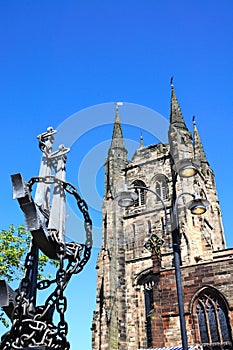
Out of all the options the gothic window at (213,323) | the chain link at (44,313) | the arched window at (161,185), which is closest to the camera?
the chain link at (44,313)

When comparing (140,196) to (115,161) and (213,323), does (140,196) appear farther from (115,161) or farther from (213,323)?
(213,323)

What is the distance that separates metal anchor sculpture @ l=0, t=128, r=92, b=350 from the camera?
188 inches

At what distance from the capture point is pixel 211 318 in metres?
16.5

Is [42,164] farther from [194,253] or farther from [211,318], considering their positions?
[194,253]

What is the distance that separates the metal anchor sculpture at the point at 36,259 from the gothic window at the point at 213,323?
40.6 feet

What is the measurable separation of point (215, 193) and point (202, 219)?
23.2 feet

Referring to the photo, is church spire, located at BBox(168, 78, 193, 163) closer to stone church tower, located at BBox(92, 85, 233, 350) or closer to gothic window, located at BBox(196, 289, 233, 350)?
stone church tower, located at BBox(92, 85, 233, 350)

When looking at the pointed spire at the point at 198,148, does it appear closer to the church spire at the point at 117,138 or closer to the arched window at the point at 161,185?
the arched window at the point at 161,185

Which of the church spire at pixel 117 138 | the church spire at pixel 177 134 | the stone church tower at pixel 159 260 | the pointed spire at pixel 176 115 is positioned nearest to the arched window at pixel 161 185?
the stone church tower at pixel 159 260

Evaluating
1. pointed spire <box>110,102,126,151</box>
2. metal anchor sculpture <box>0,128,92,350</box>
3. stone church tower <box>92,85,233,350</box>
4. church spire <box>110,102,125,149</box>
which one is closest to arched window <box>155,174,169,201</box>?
stone church tower <box>92,85,233,350</box>

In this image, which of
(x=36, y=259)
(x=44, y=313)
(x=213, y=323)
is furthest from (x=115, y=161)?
(x=44, y=313)

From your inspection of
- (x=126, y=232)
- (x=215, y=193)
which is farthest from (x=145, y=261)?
(x=215, y=193)

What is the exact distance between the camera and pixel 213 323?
16.4 metres

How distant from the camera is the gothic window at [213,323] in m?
16.4
